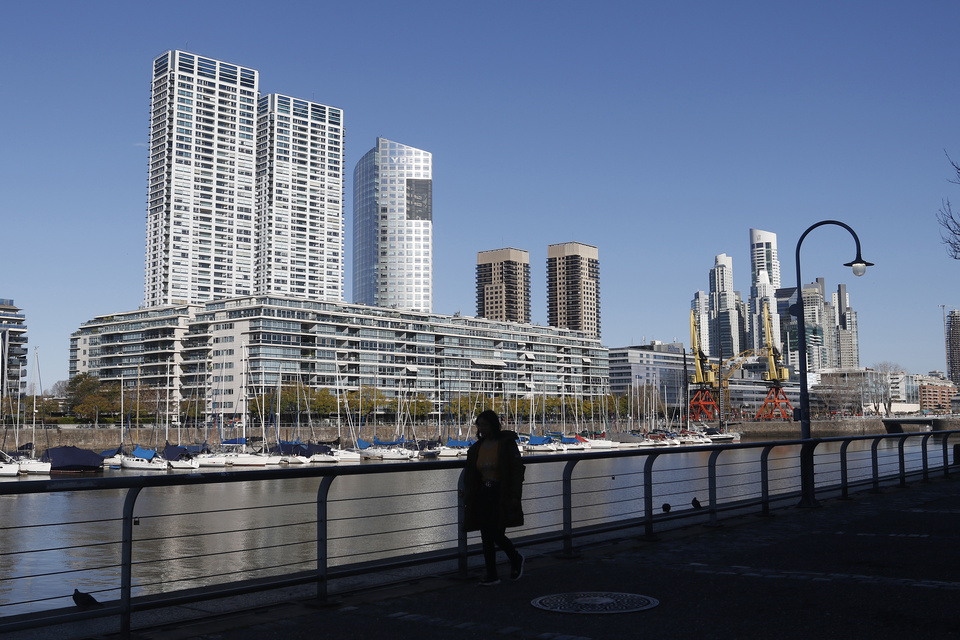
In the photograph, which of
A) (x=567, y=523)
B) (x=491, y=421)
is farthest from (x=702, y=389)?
(x=491, y=421)

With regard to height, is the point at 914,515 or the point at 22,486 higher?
the point at 22,486

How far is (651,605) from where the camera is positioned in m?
7.32

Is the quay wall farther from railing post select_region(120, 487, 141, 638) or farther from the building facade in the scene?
railing post select_region(120, 487, 141, 638)

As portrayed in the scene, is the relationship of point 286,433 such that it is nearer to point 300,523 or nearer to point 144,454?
point 144,454

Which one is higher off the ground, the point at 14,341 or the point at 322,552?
the point at 14,341

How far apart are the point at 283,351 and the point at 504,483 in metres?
148

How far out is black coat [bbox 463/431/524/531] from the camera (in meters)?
8.56

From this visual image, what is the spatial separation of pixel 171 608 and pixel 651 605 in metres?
3.95

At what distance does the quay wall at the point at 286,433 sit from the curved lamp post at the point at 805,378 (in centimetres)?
7350

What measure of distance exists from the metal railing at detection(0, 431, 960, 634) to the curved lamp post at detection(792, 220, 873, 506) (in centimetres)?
26

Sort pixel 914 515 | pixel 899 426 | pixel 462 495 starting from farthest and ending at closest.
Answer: pixel 899 426 → pixel 914 515 → pixel 462 495

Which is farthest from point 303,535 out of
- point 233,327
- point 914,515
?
point 233,327

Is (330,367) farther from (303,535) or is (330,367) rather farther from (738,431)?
(303,535)

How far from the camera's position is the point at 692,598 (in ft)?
25.0
